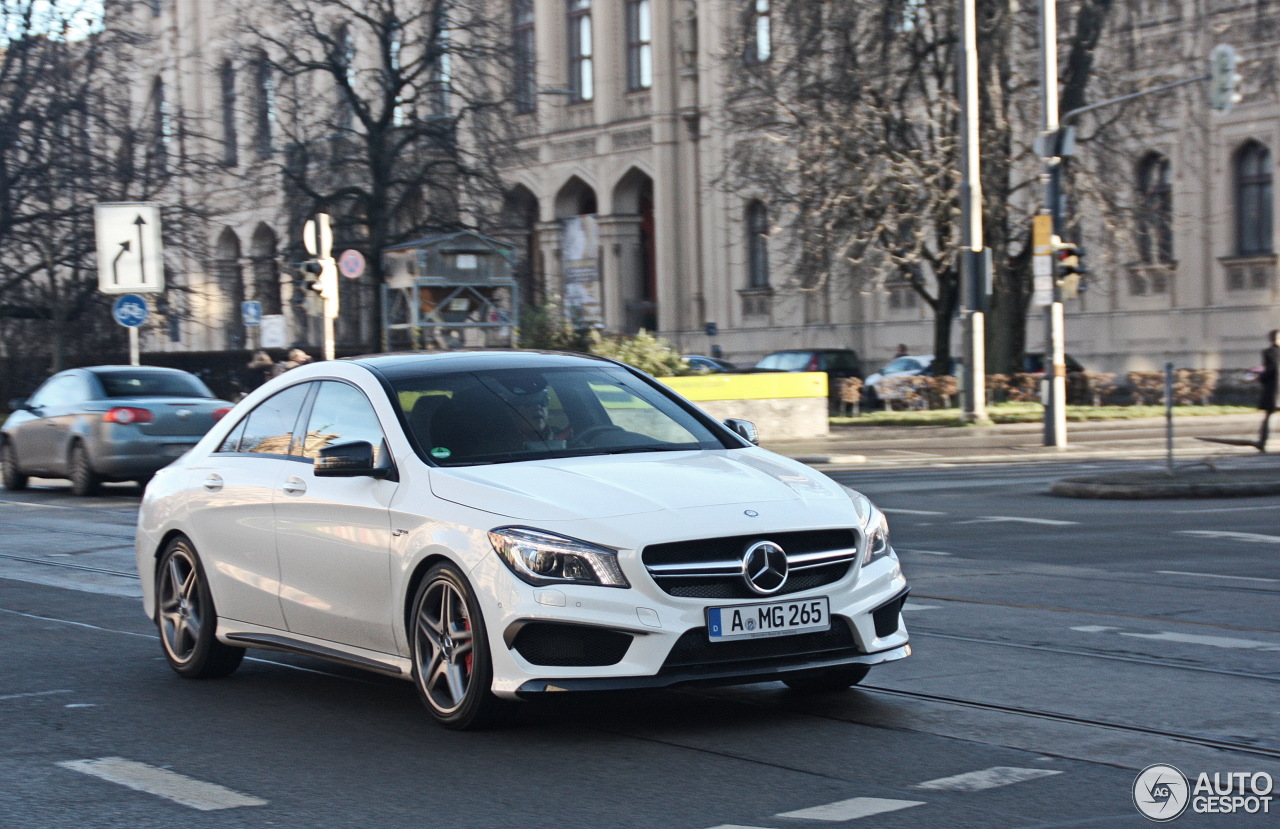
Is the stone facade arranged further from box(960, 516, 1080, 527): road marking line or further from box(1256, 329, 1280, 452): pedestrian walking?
box(960, 516, 1080, 527): road marking line

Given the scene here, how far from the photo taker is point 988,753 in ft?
20.0

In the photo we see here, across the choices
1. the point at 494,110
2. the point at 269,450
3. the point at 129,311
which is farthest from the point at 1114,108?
the point at 269,450

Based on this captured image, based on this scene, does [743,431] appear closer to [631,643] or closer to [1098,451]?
[631,643]

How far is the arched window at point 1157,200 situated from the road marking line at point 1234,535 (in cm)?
2687

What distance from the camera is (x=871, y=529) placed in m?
6.78

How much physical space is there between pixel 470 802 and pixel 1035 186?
33.2 metres

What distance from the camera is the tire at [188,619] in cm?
821

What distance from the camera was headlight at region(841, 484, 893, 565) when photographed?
6.70 m

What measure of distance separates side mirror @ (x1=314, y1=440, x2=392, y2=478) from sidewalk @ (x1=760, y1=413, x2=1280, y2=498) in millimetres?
12729

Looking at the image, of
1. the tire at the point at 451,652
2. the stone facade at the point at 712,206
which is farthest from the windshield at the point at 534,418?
the stone facade at the point at 712,206

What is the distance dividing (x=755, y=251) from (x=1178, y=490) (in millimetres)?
38786

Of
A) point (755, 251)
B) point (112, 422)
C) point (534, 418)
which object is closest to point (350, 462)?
point (534, 418)

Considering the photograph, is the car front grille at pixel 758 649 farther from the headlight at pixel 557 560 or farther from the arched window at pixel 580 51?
the arched window at pixel 580 51

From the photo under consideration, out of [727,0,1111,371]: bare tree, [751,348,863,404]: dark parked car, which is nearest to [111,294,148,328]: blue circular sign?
[727,0,1111,371]: bare tree
